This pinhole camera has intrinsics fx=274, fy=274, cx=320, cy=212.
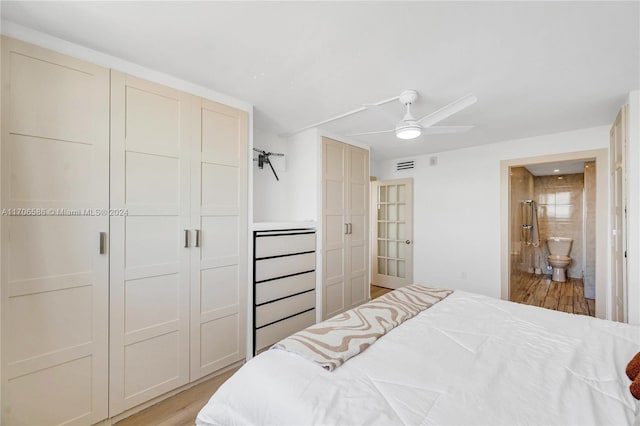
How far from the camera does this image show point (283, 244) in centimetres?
283

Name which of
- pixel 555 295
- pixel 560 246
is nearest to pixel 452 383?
pixel 555 295

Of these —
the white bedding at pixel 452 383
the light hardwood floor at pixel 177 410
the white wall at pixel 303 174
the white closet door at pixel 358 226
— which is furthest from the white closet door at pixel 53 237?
the white closet door at pixel 358 226

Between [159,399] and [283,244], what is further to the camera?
[283,244]

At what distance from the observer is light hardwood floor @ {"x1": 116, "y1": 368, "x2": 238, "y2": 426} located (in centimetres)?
185

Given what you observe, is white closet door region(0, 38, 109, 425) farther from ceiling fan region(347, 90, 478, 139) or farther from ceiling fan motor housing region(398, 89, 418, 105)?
ceiling fan motor housing region(398, 89, 418, 105)

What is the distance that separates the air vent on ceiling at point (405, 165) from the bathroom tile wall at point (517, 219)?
1.43 m

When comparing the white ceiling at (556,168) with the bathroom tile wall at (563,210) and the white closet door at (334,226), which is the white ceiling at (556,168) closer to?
the bathroom tile wall at (563,210)

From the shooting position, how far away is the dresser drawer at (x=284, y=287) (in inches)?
104

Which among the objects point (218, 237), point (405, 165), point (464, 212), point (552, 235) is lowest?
point (552, 235)

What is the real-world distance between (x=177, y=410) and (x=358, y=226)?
2692 mm

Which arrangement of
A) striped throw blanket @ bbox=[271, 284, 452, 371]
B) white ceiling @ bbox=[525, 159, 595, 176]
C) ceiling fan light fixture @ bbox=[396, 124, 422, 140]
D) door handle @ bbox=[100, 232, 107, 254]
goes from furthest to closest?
white ceiling @ bbox=[525, 159, 595, 176] < ceiling fan light fixture @ bbox=[396, 124, 422, 140] < door handle @ bbox=[100, 232, 107, 254] < striped throw blanket @ bbox=[271, 284, 452, 371]

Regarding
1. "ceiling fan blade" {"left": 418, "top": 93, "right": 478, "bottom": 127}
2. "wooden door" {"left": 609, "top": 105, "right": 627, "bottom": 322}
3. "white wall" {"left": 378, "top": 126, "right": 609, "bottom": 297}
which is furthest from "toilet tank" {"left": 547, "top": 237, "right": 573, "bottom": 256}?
"ceiling fan blade" {"left": 418, "top": 93, "right": 478, "bottom": 127}

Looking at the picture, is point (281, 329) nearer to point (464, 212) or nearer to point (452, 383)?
point (452, 383)

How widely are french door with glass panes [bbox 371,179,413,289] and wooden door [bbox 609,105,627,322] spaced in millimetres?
2350
